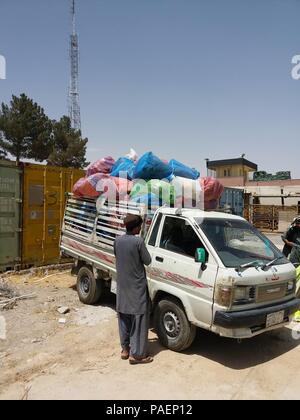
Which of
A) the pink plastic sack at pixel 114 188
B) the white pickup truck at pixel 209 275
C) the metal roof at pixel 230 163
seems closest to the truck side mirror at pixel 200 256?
the white pickup truck at pixel 209 275

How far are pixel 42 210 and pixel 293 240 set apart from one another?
627 cm

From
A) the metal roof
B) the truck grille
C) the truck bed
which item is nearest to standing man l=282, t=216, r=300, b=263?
the truck grille

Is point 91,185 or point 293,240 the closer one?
point 91,185

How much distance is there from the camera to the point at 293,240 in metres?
7.45

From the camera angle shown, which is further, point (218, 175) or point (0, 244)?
point (218, 175)

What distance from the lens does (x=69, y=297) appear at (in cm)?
743

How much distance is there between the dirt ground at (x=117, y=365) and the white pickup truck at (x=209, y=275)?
1.49ft

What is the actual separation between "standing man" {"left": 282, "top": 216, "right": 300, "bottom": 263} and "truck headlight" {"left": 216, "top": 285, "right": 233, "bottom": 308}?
11.4ft

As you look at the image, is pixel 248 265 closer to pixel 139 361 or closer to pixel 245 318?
pixel 245 318

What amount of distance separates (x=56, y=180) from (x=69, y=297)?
12.9 ft

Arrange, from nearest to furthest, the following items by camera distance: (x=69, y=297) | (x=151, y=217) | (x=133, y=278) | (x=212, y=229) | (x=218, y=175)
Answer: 1. (x=133, y=278)
2. (x=212, y=229)
3. (x=151, y=217)
4. (x=69, y=297)
5. (x=218, y=175)

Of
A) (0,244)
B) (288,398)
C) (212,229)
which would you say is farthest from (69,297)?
(288,398)

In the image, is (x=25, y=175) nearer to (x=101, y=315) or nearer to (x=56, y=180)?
(x=56, y=180)

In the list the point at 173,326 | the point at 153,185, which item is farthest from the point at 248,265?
the point at 153,185
